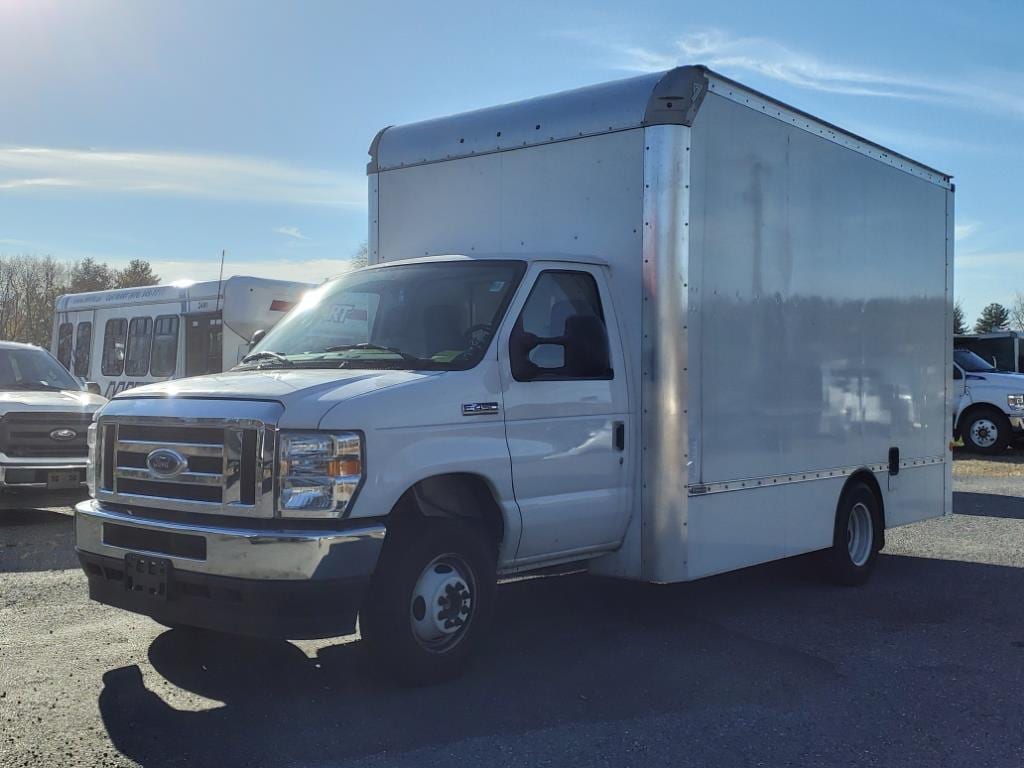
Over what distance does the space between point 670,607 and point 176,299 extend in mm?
11670

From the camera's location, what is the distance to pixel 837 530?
8.23 m

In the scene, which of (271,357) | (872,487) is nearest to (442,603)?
(271,357)

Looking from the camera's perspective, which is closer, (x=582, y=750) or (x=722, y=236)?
(x=582, y=750)

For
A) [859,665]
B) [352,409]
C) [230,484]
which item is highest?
[352,409]

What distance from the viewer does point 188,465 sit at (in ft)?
17.1

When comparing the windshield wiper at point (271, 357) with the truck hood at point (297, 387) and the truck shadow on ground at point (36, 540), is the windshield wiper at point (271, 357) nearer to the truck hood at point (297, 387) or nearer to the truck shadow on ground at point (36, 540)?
the truck hood at point (297, 387)

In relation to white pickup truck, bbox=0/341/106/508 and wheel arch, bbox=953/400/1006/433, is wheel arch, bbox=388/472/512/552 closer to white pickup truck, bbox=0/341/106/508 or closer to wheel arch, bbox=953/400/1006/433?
white pickup truck, bbox=0/341/106/508

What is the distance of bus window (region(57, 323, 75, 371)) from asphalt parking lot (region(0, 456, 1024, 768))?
12.2 meters

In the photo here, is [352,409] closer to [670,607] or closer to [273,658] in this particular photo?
[273,658]

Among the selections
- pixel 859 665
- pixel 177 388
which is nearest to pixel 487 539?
pixel 177 388

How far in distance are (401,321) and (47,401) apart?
6.81 m

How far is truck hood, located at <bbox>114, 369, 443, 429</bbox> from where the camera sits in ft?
16.5

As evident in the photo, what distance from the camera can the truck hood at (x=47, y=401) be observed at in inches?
443

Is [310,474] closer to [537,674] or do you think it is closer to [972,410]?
[537,674]
